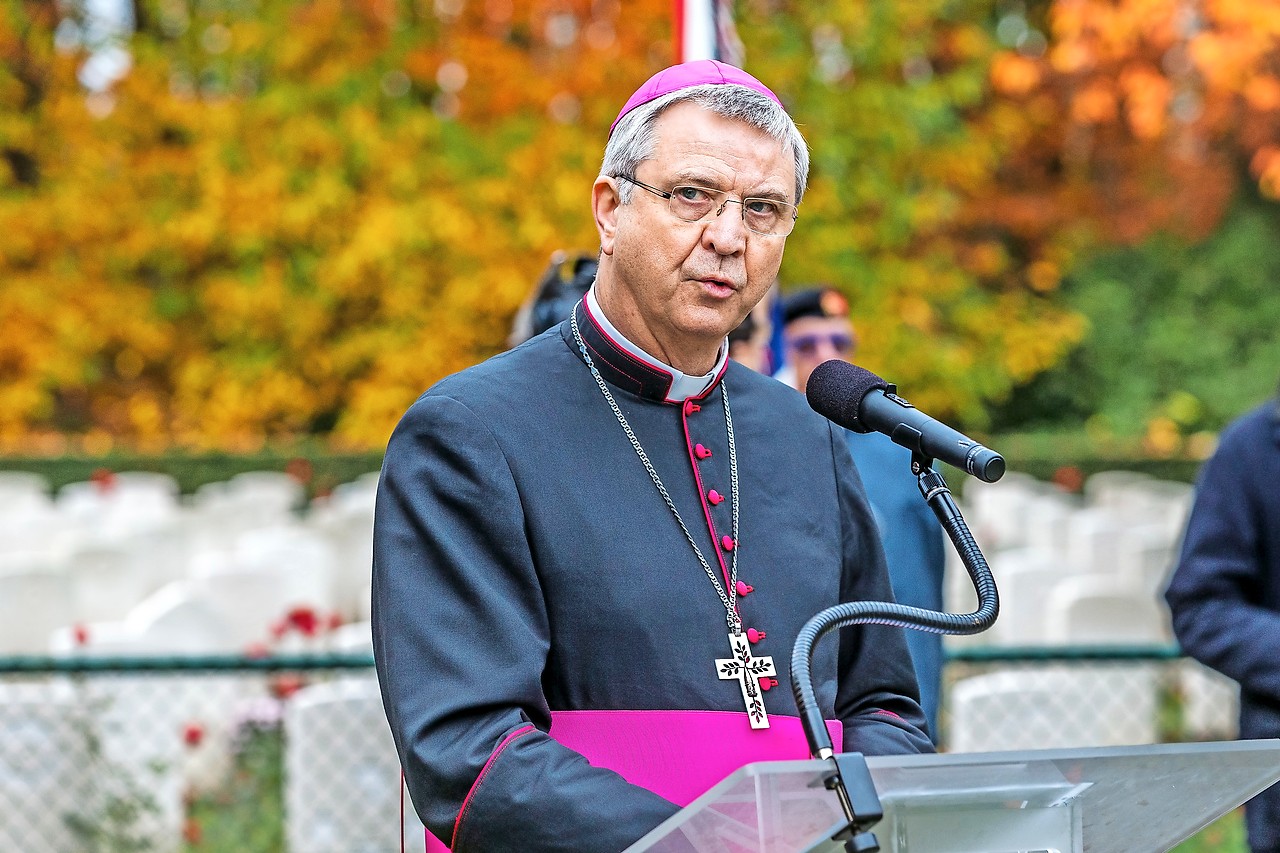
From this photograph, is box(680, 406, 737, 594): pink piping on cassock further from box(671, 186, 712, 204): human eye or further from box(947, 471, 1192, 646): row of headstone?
box(947, 471, 1192, 646): row of headstone

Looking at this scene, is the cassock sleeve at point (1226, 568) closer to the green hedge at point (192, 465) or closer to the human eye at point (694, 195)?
the human eye at point (694, 195)

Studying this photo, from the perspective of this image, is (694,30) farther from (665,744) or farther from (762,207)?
(665,744)

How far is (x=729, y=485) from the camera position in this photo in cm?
220

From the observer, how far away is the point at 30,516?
36.9ft

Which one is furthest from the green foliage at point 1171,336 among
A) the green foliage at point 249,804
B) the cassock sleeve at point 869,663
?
the cassock sleeve at point 869,663

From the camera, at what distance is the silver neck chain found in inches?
80.0

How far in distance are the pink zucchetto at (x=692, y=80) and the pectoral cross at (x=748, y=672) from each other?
72 cm

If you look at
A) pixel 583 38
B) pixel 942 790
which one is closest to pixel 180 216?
pixel 583 38

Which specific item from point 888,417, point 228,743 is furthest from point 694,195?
point 228,743

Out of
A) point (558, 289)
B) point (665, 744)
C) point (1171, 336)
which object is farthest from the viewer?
point (1171, 336)

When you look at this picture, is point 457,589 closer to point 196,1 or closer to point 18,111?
point 196,1

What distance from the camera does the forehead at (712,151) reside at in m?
1.97

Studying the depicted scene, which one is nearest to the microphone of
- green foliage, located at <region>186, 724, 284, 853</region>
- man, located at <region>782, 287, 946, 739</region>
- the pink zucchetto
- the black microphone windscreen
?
the black microphone windscreen

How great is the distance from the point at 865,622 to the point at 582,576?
42 centimetres
